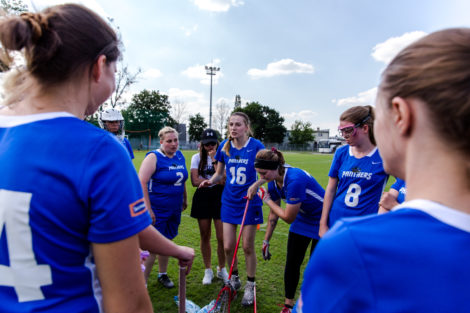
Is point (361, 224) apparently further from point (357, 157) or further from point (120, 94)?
point (120, 94)

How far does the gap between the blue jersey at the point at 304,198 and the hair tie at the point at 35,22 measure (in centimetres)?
289

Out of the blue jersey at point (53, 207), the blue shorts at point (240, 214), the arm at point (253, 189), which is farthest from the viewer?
the blue shorts at point (240, 214)

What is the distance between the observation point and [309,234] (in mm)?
3387

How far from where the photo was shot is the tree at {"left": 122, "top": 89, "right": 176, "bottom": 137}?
161 feet

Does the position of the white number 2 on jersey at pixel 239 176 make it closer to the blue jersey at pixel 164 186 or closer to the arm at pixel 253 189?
the arm at pixel 253 189

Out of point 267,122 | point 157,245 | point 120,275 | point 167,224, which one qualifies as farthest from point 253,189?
point 267,122

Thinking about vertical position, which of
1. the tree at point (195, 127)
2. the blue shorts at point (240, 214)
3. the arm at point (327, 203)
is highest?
the tree at point (195, 127)

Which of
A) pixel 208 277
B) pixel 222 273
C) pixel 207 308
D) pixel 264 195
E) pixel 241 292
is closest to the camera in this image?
pixel 207 308

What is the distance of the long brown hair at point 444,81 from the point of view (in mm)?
641

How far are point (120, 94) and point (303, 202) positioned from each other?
34.6m

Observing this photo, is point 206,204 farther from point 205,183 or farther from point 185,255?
point 185,255

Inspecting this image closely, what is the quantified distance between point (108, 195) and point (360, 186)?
116 inches

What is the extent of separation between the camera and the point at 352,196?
126 inches

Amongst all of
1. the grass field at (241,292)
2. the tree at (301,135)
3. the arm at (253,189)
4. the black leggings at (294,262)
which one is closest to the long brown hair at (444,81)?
the black leggings at (294,262)
